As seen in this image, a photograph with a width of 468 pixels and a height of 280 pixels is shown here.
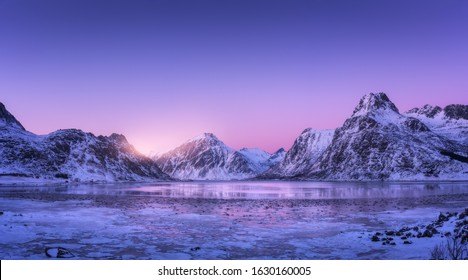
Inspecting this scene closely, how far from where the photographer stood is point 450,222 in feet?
75.4

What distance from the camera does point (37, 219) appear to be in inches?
1232

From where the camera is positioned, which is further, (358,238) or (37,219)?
(37,219)

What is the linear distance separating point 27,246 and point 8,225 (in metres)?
8.47

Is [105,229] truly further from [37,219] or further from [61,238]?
[37,219]

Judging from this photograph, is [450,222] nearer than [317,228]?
Yes

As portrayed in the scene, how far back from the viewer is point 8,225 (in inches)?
1041

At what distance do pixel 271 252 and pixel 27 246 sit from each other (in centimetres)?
1217
